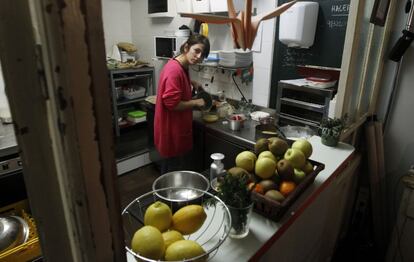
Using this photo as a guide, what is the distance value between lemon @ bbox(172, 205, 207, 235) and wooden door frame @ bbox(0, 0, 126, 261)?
33 centimetres

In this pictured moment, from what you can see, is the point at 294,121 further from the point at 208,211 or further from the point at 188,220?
the point at 188,220

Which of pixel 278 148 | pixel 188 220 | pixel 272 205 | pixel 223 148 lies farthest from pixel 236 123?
pixel 188 220

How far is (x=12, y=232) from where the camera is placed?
1303 mm

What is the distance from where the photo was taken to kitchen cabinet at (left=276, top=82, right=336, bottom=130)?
1.99 m

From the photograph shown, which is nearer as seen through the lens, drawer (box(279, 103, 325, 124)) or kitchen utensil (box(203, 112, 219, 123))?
drawer (box(279, 103, 325, 124))

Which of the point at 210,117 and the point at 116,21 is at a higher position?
the point at 116,21

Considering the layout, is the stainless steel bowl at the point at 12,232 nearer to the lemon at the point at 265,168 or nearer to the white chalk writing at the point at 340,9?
the lemon at the point at 265,168

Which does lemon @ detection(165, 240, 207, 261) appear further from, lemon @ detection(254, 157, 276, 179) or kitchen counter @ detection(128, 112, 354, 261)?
lemon @ detection(254, 157, 276, 179)

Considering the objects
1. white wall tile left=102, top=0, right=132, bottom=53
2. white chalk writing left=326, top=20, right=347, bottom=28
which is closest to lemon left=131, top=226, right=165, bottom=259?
white chalk writing left=326, top=20, right=347, bottom=28

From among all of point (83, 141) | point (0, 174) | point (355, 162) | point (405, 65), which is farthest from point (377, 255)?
point (0, 174)

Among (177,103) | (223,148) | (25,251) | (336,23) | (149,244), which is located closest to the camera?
(149,244)

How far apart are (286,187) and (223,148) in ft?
4.41

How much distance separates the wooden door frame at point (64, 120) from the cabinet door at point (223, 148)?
1785 millimetres

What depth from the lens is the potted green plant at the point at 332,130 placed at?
4.77 ft
